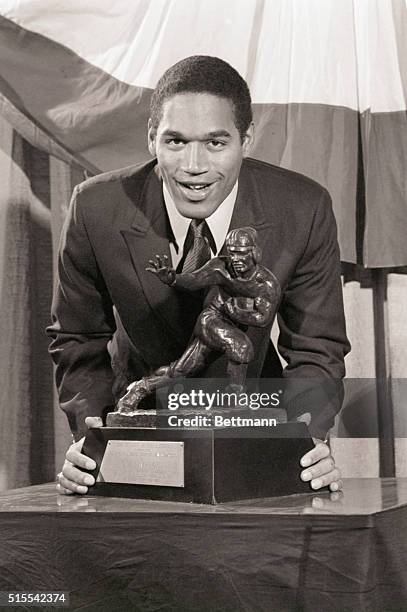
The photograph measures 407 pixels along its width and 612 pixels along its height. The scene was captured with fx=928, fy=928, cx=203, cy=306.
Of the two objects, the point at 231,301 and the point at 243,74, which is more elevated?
the point at 243,74

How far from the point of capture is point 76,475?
1.29m

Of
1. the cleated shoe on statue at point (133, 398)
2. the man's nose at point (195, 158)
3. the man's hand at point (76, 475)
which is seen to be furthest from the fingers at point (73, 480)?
the man's nose at point (195, 158)

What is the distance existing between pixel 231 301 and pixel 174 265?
0.25m

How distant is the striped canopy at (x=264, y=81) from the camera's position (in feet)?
6.35

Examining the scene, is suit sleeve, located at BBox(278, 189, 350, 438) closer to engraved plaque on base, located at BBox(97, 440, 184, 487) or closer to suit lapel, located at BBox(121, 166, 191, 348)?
suit lapel, located at BBox(121, 166, 191, 348)

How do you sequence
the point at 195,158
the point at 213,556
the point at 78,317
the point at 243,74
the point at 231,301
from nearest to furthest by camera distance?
the point at 213,556 < the point at 231,301 < the point at 195,158 < the point at 78,317 < the point at 243,74

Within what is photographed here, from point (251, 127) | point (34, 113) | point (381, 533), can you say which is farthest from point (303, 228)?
point (34, 113)

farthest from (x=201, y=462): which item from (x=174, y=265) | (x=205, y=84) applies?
(x=205, y=84)

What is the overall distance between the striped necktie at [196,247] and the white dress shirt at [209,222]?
0.01 m

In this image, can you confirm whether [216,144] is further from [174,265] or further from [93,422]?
[93,422]

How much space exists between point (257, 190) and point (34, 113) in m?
0.71

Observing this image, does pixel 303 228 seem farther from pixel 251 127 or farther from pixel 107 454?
pixel 107 454

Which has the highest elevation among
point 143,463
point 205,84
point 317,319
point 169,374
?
point 205,84

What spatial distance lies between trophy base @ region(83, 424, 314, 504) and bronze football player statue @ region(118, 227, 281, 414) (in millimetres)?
75
